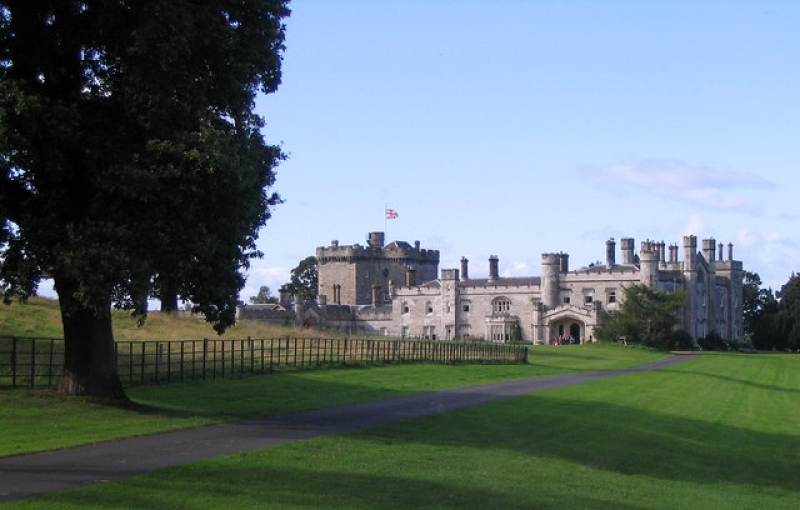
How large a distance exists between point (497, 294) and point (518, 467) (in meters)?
90.0

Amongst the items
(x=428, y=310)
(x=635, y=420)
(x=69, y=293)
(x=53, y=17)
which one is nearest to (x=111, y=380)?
(x=69, y=293)

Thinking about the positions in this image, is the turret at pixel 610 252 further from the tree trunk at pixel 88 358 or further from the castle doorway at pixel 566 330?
the tree trunk at pixel 88 358

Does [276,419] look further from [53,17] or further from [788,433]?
[788,433]

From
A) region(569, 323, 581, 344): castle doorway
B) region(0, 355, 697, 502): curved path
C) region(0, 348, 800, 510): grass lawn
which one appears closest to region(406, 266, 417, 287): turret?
region(569, 323, 581, 344): castle doorway

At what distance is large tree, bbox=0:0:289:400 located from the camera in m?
20.2

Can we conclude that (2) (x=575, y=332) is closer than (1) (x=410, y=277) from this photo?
Yes

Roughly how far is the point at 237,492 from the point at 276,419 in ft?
33.0

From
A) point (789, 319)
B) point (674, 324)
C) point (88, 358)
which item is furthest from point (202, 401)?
point (789, 319)

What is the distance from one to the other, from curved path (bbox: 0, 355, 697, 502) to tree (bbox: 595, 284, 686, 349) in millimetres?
64166

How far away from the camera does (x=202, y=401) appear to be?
88.4 feet

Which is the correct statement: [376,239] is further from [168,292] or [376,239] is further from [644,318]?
[168,292]

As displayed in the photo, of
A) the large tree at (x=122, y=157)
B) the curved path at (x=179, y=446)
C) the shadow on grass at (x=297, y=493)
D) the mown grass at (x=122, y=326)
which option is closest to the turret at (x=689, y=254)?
the mown grass at (x=122, y=326)

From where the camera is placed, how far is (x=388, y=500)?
14.3 m

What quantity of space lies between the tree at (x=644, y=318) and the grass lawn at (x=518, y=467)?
59143 mm
